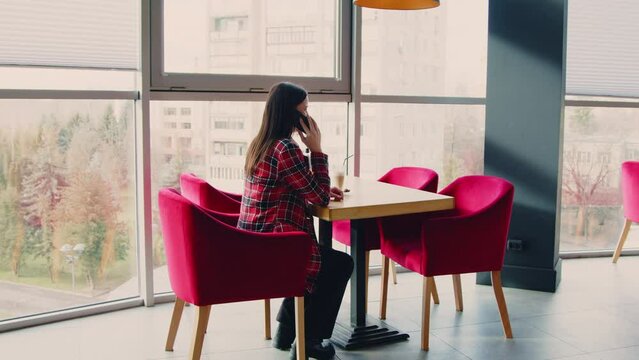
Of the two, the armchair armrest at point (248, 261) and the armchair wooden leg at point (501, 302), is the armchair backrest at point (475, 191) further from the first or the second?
the armchair armrest at point (248, 261)

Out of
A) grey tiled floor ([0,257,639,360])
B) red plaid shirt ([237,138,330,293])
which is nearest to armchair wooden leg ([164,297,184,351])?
grey tiled floor ([0,257,639,360])

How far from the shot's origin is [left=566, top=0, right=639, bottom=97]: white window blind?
511 centimetres

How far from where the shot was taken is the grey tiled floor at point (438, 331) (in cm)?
340

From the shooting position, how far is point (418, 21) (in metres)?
4.95

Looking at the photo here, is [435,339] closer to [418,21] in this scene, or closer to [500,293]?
[500,293]

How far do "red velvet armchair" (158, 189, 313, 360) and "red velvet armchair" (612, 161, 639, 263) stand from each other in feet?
10.9

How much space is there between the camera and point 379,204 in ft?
10.1

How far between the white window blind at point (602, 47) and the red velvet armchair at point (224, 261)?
316 centimetres

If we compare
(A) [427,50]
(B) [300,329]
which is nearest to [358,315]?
(B) [300,329]

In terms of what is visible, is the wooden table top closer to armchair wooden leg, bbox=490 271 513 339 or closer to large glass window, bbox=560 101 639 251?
armchair wooden leg, bbox=490 271 513 339

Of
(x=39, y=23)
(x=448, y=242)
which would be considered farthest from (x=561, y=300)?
(x=39, y=23)

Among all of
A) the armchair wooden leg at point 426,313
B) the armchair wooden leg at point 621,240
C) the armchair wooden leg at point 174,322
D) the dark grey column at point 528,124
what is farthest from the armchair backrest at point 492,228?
the armchair wooden leg at point 621,240

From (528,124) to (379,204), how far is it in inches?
77.1

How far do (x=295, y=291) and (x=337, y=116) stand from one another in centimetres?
215
